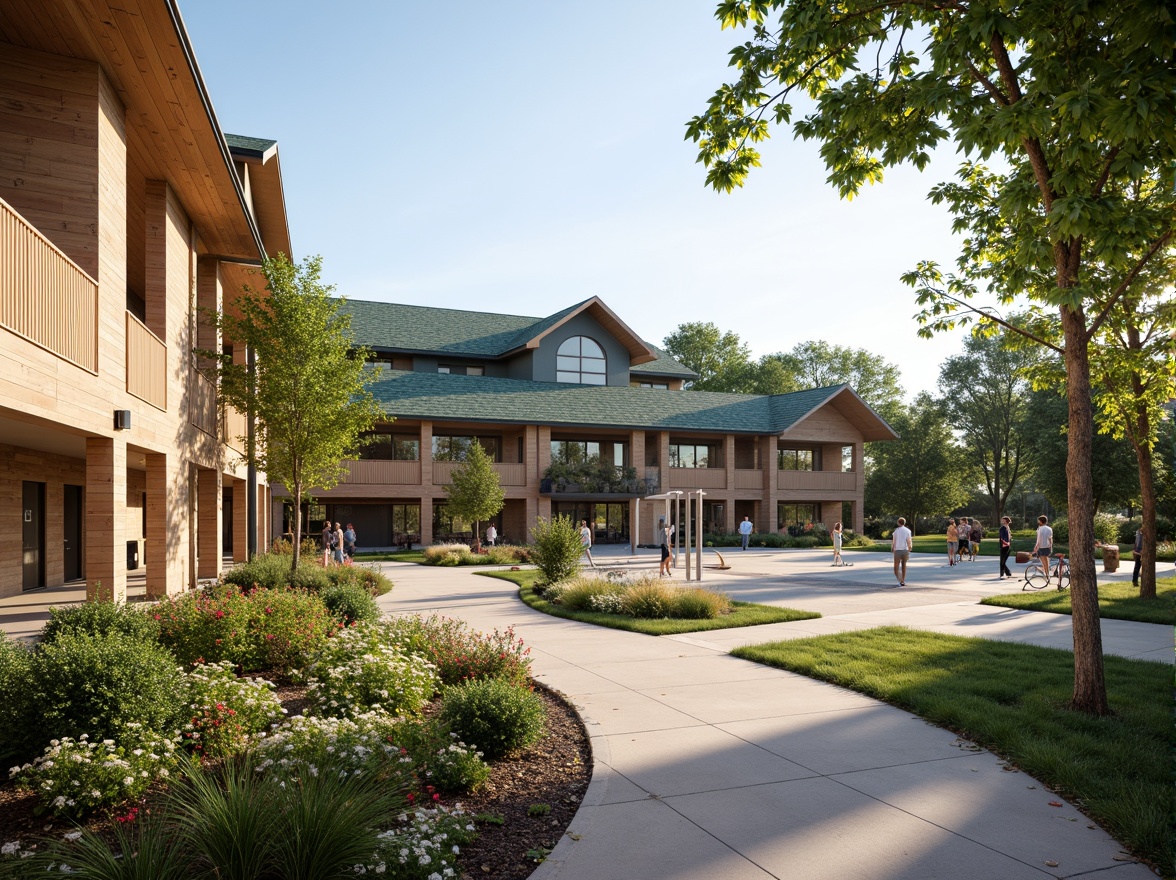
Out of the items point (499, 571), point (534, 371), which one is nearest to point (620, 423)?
point (534, 371)

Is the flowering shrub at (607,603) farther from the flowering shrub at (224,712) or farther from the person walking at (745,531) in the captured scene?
the person walking at (745,531)

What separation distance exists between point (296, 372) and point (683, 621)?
35.9 ft

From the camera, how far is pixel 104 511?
11352 millimetres

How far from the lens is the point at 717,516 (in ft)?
153

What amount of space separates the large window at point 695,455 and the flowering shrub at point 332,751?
40411 millimetres

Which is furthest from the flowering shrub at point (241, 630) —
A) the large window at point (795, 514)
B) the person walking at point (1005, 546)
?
the large window at point (795, 514)

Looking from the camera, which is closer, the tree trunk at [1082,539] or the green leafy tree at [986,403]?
the tree trunk at [1082,539]

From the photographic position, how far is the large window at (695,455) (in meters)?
46.3

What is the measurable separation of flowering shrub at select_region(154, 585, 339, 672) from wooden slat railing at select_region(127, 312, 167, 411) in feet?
15.1

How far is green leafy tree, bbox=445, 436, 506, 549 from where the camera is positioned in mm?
33875

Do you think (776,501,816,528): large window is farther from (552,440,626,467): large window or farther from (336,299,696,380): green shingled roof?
(336,299,696,380): green shingled roof

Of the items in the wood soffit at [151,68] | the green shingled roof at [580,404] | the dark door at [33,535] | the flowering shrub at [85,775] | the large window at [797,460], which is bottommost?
the flowering shrub at [85,775]

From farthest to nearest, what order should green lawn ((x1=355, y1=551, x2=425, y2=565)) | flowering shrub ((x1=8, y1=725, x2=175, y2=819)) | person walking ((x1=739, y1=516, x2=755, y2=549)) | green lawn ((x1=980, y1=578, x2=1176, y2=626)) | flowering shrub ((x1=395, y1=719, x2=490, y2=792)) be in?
1. person walking ((x1=739, y1=516, x2=755, y2=549))
2. green lawn ((x1=355, y1=551, x2=425, y2=565))
3. green lawn ((x1=980, y1=578, x2=1176, y2=626))
4. flowering shrub ((x1=395, y1=719, x2=490, y2=792))
5. flowering shrub ((x1=8, y1=725, x2=175, y2=819))

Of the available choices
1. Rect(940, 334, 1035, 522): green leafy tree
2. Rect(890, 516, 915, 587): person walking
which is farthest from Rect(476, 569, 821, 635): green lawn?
Rect(940, 334, 1035, 522): green leafy tree
